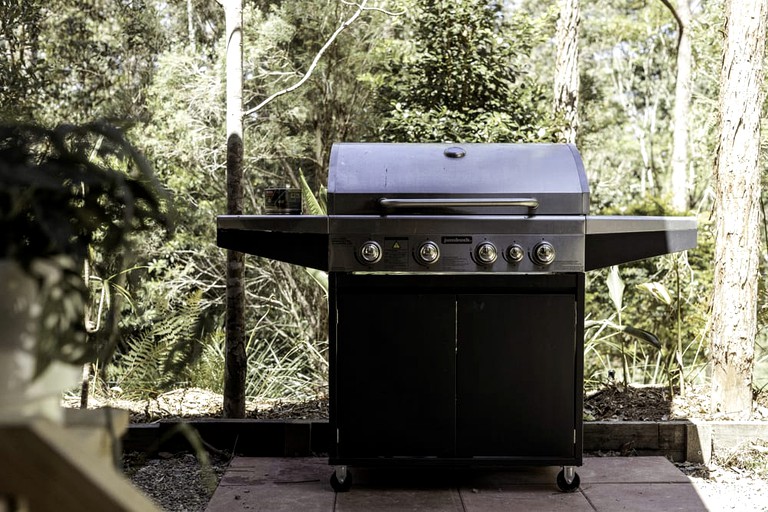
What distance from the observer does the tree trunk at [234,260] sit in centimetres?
475

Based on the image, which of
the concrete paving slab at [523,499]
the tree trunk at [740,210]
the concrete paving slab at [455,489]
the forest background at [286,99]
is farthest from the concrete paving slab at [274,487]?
the forest background at [286,99]

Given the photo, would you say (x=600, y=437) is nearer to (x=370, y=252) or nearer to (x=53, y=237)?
(x=370, y=252)

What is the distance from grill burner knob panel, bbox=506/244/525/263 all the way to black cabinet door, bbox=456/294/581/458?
0.22m

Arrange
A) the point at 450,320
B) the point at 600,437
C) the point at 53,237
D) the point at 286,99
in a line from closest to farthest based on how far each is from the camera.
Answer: the point at 53,237 < the point at 450,320 < the point at 600,437 < the point at 286,99

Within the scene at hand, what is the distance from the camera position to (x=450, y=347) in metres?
3.75

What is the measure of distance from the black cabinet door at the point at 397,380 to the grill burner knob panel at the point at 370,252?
21 centimetres

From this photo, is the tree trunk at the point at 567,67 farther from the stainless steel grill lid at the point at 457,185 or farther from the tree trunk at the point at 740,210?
the stainless steel grill lid at the point at 457,185

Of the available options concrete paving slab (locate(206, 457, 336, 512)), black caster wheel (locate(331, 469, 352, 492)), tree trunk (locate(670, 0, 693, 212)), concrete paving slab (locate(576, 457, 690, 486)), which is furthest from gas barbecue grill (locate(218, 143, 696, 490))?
tree trunk (locate(670, 0, 693, 212))

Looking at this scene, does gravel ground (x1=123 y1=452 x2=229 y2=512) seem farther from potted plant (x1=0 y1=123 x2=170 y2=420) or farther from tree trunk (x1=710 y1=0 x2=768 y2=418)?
tree trunk (x1=710 y1=0 x2=768 y2=418)

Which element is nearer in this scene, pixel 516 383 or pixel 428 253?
pixel 428 253

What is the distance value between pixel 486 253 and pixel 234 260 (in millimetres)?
1716

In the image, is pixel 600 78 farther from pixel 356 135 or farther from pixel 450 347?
pixel 450 347

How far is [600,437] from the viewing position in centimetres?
451

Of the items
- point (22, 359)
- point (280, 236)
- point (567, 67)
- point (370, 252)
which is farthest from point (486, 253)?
point (567, 67)
